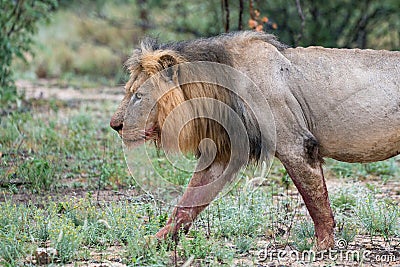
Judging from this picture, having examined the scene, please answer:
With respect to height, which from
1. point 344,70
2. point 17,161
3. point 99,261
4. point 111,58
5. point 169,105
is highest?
point 111,58

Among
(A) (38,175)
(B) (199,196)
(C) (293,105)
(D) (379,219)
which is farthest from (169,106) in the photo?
(A) (38,175)

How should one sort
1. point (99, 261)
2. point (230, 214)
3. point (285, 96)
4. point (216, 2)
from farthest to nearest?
point (216, 2) → point (230, 214) → point (285, 96) → point (99, 261)

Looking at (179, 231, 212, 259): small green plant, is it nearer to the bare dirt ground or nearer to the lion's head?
the bare dirt ground

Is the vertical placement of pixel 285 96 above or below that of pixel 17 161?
above

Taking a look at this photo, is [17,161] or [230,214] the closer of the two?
[230,214]

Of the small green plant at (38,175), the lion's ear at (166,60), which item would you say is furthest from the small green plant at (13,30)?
the lion's ear at (166,60)

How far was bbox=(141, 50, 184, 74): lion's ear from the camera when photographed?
4.75m

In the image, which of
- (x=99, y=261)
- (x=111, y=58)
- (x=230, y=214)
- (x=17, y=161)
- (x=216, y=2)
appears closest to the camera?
(x=99, y=261)

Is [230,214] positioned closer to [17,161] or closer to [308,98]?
[308,98]

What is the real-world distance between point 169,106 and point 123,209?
3.51 ft

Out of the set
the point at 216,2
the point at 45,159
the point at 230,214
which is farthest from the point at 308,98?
the point at 216,2

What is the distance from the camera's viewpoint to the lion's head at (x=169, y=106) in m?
4.77

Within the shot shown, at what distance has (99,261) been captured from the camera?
4543 millimetres

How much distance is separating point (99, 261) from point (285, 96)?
1616 millimetres
